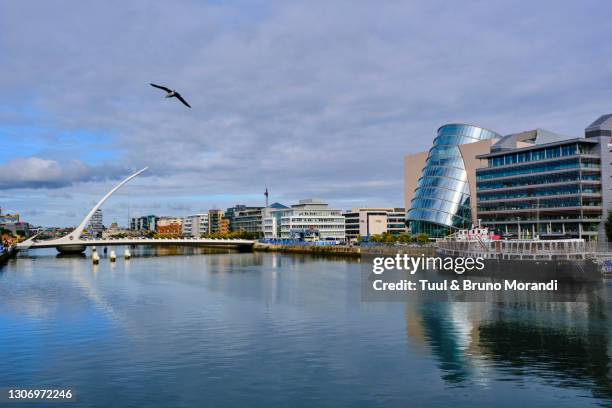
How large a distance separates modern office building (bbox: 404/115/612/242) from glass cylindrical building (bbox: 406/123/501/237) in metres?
0.21

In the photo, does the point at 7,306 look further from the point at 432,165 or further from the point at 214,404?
the point at 432,165

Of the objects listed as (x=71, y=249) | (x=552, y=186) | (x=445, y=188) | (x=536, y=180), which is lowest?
(x=71, y=249)

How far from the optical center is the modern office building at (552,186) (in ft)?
300

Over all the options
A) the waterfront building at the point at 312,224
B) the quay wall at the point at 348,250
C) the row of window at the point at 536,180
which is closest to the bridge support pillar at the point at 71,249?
the quay wall at the point at 348,250

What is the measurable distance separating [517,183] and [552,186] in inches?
343

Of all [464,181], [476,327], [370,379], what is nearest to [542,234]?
[464,181]

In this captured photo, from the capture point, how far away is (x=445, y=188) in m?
122

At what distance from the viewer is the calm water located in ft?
70.3

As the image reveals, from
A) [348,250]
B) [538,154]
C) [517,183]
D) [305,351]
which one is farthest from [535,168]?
[305,351]

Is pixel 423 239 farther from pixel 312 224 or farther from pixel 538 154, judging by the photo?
pixel 312 224

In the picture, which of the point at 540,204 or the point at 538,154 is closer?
the point at 540,204

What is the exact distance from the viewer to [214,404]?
20.2 m

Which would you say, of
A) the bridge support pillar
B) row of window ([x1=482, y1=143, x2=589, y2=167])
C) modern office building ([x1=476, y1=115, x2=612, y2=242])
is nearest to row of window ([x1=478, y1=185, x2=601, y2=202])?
modern office building ([x1=476, y1=115, x2=612, y2=242])

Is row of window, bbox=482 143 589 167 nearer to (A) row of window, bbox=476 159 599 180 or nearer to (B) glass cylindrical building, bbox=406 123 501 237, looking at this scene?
(A) row of window, bbox=476 159 599 180
